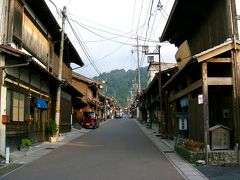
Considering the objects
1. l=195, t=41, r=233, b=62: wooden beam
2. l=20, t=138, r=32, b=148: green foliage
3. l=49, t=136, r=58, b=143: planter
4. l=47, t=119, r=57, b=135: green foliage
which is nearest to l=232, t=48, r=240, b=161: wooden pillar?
l=195, t=41, r=233, b=62: wooden beam

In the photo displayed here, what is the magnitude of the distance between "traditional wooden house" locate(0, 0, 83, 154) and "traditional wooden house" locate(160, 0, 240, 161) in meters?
7.51

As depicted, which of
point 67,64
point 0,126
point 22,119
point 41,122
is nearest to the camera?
point 0,126

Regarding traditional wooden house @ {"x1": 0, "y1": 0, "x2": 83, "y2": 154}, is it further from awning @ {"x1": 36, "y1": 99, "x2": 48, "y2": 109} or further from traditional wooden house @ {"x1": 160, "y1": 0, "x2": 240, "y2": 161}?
traditional wooden house @ {"x1": 160, "y1": 0, "x2": 240, "y2": 161}

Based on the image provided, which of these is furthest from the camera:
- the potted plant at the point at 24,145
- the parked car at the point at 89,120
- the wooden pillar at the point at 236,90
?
the parked car at the point at 89,120

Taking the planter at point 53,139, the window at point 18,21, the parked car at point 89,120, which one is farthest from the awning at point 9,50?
the parked car at point 89,120

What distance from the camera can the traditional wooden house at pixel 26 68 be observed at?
17.1 metres

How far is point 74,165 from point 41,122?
11.6m

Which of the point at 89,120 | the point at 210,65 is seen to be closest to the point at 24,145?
the point at 210,65

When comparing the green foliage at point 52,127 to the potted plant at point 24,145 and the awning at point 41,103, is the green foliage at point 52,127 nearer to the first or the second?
the awning at point 41,103

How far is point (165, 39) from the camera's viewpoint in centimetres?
2705

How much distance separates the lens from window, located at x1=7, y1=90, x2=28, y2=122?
17898mm

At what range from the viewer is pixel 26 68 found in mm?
20828

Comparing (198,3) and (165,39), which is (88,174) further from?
(165,39)

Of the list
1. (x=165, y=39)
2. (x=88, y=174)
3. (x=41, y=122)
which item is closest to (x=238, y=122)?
(x=88, y=174)
